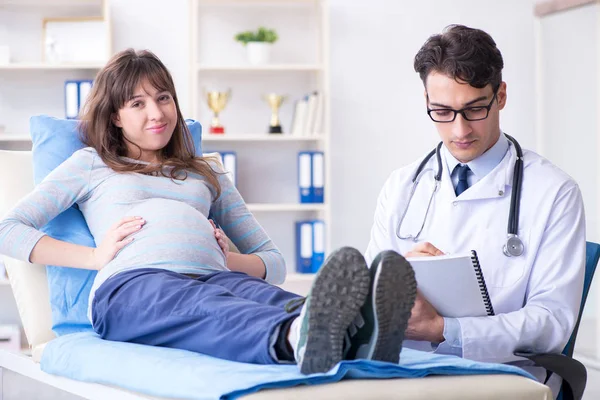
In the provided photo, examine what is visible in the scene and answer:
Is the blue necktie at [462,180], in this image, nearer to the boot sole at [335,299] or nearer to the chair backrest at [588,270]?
the chair backrest at [588,270]

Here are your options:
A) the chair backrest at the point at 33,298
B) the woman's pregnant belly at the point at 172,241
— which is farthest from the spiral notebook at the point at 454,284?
the chair backrest at the point at 33,298

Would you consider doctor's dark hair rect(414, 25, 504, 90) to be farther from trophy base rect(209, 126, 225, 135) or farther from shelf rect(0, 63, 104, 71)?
shelf rect(0, 63, 104, 71)

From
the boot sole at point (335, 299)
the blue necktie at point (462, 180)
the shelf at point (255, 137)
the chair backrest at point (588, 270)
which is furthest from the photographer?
the shelf at point (255, 137)

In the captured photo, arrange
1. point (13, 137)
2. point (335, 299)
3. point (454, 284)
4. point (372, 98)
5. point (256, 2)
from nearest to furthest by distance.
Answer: point (335, 299), point (454, 284), point (13, 137), point (256, 2), point (372, 98)

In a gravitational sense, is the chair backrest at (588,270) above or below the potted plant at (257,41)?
below

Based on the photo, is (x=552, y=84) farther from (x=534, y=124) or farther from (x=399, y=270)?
(x=399, y=270)

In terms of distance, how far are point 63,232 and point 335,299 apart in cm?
101

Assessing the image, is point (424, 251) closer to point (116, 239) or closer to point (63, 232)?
point (116, 239)

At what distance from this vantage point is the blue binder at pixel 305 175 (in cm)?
398

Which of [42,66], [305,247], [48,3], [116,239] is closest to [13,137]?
[42,66]

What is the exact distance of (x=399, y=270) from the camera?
4.40 feet

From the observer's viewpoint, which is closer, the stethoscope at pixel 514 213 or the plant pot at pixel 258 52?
the stethoscope at pixel 514 213

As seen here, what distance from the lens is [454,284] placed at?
1563 mm

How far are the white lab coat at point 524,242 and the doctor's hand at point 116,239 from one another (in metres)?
0.58
